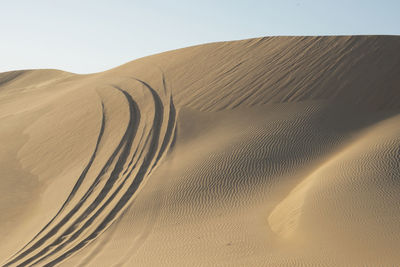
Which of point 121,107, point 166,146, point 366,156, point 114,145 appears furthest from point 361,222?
point 121,107

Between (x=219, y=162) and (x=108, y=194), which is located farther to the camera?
(x=219, y=162)

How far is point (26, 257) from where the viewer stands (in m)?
9.72

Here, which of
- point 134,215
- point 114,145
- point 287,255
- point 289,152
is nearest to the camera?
point 287,255

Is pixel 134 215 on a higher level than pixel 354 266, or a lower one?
lower

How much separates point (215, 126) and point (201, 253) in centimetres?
695

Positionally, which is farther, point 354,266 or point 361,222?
point 361,222

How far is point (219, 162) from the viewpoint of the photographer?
13531 mm

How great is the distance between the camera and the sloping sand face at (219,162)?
9.56 metres

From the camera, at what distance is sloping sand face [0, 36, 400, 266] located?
376 inches

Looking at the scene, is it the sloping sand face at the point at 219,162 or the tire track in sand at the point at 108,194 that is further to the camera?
the tire track in sand at the point at 108,194

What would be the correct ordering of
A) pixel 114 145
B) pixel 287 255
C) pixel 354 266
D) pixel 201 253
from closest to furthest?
1. pixel 354 266
2. pixel 287 255
3. pixel 201 253
4. pixel 114 145

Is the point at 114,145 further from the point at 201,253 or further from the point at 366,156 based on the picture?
the point at 366,156

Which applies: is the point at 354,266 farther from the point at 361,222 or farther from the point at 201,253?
the point at 201,253

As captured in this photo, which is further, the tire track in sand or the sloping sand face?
the tire track in sand
